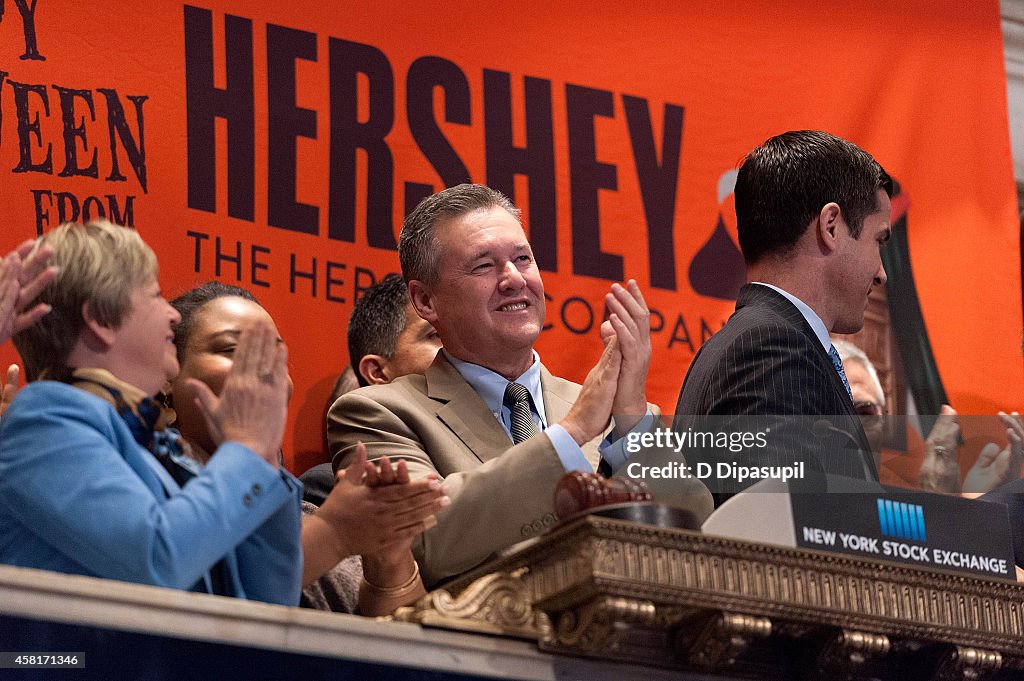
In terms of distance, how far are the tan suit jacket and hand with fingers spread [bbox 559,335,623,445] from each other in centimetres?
11

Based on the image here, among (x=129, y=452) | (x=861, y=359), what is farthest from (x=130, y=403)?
(x=861, y=359)

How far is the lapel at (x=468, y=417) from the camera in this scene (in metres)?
2.62

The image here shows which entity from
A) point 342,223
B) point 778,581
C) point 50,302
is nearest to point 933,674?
point 778,581

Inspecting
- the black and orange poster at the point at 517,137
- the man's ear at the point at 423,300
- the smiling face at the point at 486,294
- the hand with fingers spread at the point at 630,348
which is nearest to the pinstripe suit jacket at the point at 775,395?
the hand with fingers spread at the point at 630,348

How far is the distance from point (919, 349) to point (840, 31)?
0.97 metres

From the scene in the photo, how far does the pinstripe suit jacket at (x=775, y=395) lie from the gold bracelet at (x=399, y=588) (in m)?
0.47

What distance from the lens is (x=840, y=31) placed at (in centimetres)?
445

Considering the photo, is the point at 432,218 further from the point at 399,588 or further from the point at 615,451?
the point at 399,588

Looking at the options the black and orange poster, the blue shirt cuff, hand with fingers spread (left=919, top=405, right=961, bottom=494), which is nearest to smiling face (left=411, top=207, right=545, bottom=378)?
the blue shirt cuff

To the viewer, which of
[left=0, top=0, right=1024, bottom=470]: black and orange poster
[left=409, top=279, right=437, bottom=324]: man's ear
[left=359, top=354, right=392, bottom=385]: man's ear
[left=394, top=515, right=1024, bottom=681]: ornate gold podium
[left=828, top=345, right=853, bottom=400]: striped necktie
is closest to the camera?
[left=394, top=515, right=1024, bottom=681]: ornate gold podium

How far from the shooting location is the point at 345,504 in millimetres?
2049

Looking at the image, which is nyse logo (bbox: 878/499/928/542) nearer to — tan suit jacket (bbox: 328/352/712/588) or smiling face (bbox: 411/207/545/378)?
tan suit jacket (bbox: 328/352/712/588)

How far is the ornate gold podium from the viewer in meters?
1.77

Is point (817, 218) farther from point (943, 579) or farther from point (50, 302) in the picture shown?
point (50, 302)
